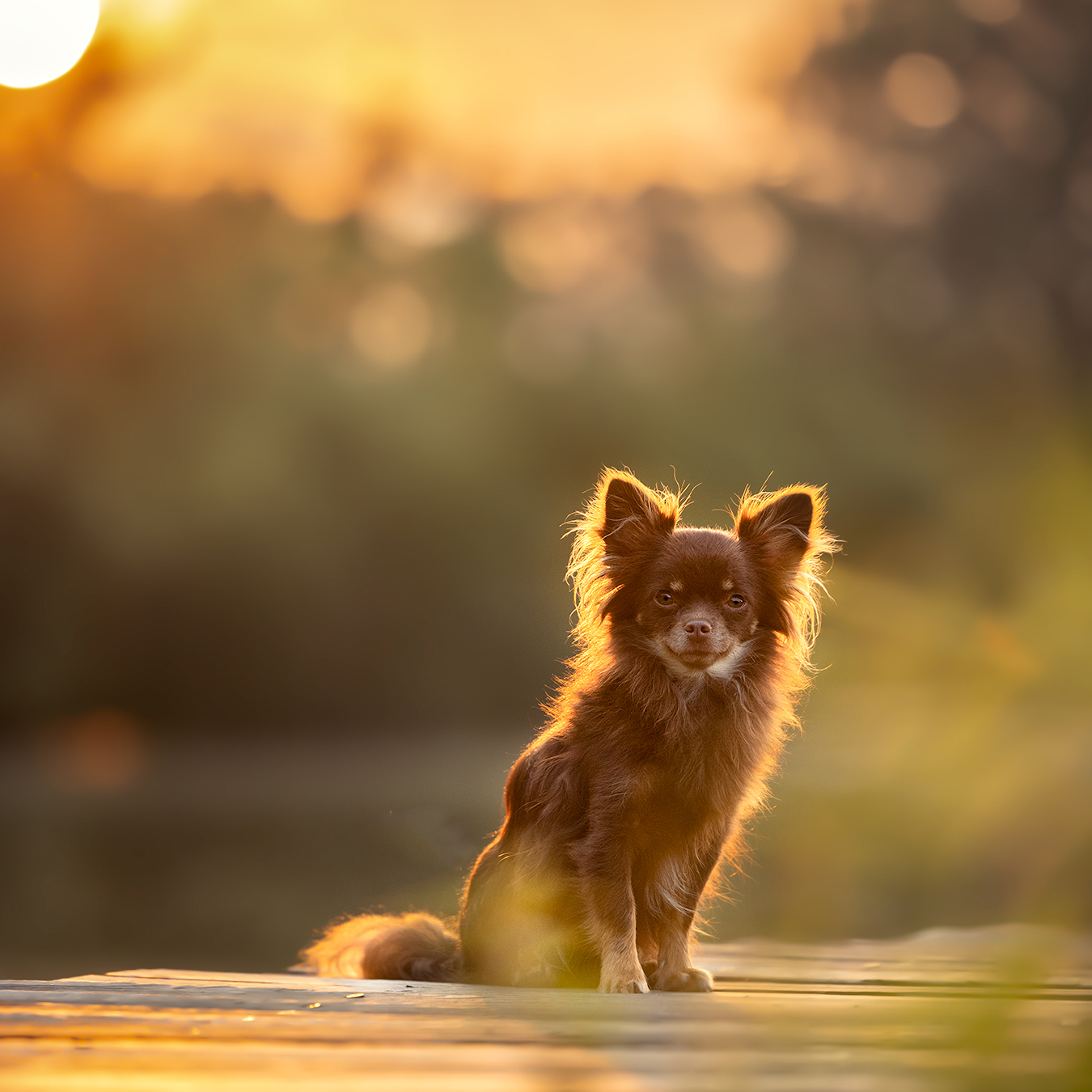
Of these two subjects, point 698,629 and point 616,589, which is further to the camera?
point 616,589

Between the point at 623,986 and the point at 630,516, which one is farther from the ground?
the point at 630,516

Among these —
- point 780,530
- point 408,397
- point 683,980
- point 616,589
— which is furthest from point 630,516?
point 408,397

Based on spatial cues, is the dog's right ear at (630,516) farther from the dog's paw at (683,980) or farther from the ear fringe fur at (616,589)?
the dog's paw at (683,980)

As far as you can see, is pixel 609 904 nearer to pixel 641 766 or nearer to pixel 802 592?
pixel 641 766

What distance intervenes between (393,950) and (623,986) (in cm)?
93

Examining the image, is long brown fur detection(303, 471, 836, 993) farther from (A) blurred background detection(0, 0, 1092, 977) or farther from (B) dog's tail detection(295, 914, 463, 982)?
(A) blurred background detection(0, 0, 1092, 977)

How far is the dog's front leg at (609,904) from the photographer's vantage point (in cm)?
348

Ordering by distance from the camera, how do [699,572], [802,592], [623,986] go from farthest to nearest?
1. [802,592]
2. [699,572]
3. [623,986]

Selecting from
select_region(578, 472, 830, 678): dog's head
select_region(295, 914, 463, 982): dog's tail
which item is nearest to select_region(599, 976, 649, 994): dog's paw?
select_region(295, 914, 463, 982): dog's tail

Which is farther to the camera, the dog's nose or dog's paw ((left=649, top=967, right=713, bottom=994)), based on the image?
the dog's nose

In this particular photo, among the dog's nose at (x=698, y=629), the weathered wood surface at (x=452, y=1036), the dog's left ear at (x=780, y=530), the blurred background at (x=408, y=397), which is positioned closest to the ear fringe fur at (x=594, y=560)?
the dog's left ear at (x=780, y=530)

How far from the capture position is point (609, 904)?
352cm

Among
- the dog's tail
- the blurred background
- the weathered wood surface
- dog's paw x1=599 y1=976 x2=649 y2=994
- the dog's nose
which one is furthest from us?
the blurred background

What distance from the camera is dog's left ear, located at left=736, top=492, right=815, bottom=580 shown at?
159 inches
